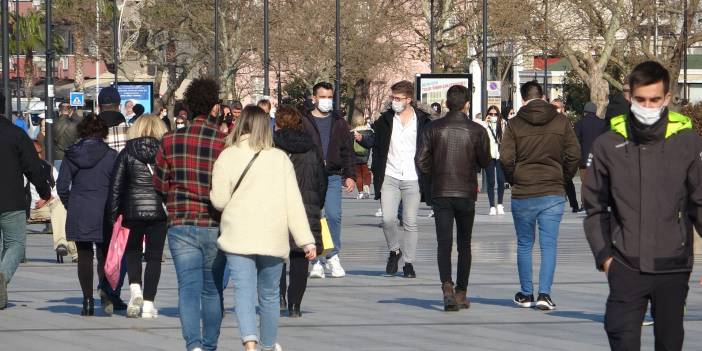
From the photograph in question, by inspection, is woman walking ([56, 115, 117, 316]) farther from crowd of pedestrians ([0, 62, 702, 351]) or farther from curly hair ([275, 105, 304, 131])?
curly hair ([275, 105, 304, 131])

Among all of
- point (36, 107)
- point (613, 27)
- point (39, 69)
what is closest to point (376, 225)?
point (613, 27)

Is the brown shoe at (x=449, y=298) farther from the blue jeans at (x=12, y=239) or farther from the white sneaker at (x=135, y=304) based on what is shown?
the blue jeans at (x=12, y=239)

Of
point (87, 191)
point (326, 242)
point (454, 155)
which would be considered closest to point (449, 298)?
point (326, 242)

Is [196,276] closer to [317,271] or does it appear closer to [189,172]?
[189,172]

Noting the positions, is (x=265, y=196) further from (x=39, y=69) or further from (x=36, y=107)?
(x=39, y=69)

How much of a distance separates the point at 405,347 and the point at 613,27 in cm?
3912

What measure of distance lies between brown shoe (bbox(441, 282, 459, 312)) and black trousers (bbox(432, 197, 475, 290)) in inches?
7.7

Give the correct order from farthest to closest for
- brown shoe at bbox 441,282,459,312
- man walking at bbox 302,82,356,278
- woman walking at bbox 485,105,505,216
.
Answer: woman walking at bbox 485,105,505,216 < man walking at bbox 302,82,356,278 < brown shoe at bbox 441,282,459,312

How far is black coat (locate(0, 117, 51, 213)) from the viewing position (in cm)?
1327

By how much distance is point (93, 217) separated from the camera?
42.1ft

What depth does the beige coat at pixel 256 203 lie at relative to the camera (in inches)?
363

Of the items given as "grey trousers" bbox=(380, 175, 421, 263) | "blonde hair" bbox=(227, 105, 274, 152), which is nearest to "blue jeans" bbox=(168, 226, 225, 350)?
"blonde hair" bbox=(227, 105, 274, 152)

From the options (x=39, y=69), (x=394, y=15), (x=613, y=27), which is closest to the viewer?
(x=613, y=27)

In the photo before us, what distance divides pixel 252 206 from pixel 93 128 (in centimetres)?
Result: 426
